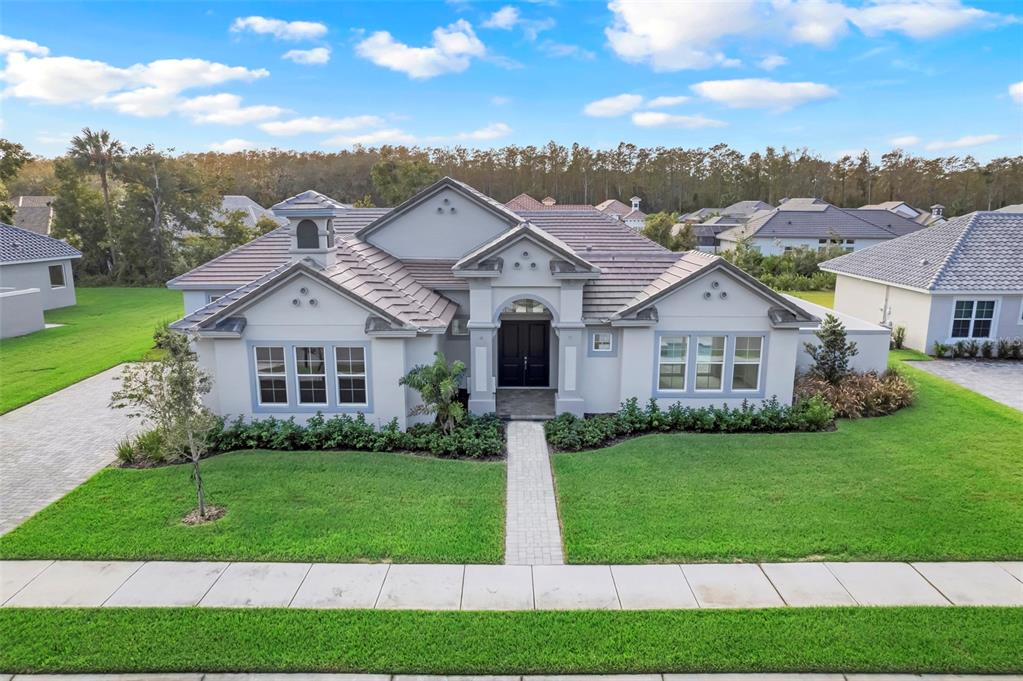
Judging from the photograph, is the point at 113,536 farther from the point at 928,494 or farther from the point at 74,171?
the point at 74,171

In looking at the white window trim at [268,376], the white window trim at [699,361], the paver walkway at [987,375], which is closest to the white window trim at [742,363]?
the white window trim at [699,361]

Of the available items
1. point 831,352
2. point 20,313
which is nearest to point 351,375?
point 831,352

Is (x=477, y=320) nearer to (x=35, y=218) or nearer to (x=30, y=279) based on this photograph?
(x=30, y=279)

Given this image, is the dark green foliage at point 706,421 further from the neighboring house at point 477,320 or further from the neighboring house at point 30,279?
the neighboring house at point 30,279

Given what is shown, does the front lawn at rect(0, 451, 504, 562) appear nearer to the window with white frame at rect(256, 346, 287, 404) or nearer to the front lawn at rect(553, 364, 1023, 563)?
the window with white frame at rect(256, 346, 287, 404)

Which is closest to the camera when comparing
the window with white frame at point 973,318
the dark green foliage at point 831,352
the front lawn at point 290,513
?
the front lawn at point 290,513

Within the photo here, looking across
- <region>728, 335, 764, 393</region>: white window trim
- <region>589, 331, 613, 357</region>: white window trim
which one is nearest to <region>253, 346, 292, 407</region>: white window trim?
<region>589, 331, 613, 357</region>: white window trim

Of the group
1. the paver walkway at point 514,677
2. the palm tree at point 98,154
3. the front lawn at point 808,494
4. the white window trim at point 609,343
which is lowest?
the paver walkway at point 514,677
